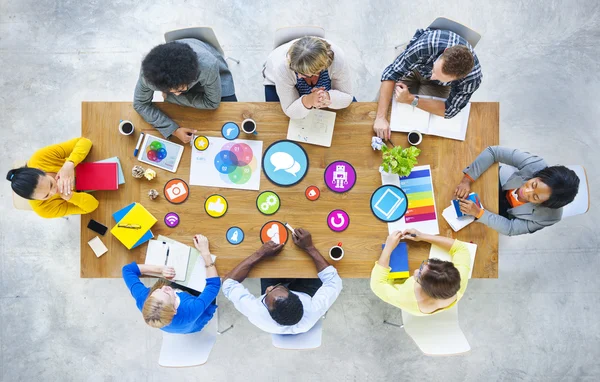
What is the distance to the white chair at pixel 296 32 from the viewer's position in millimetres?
2385

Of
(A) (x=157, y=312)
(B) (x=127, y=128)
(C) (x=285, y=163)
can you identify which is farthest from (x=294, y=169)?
(A) (x=157, y=312)

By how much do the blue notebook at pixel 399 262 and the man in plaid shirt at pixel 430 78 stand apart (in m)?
0.63

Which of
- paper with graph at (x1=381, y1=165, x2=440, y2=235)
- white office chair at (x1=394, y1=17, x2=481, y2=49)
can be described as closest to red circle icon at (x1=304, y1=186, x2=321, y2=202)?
paper with graph at (x1=381, y1=165, x2=440, y2=235)

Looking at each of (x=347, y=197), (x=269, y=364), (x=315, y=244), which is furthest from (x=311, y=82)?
(x=269, y=364)

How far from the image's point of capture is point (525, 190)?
2.19 metres

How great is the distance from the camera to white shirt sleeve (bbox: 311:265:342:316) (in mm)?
2207

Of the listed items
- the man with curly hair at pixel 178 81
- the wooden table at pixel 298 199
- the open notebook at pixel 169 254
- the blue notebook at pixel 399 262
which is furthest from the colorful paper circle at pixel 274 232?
the man with curly hair at pixel 178 81

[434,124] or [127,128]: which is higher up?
[434,124]

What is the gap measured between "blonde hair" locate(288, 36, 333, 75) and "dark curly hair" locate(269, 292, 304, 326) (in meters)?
1.18

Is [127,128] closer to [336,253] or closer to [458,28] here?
[336,253]

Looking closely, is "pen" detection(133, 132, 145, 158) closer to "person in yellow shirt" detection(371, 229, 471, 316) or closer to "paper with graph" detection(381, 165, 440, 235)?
"paper with graph" detection(381, 165, 440, 235)

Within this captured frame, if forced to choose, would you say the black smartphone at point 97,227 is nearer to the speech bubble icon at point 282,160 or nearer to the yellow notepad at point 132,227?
the yellow notepad at point 132,227

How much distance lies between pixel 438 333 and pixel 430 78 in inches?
60.5

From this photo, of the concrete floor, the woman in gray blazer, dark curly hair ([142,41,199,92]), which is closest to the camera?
dark curly hair ([142,41,199,92])
